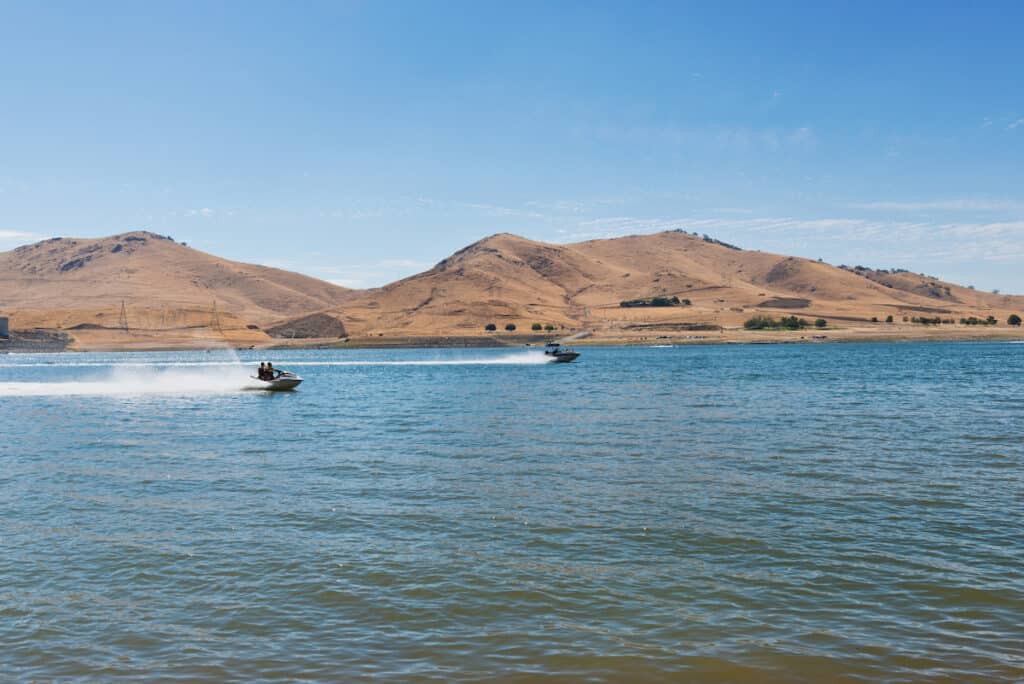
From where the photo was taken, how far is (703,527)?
1717 centimetres

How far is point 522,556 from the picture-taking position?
49.9 ft

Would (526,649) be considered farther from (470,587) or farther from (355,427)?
(355,427)

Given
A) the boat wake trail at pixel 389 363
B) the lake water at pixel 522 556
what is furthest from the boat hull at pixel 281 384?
the boat wake trail at pixel 389 363

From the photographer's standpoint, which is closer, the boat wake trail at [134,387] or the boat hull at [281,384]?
the boat hull at [281,384]

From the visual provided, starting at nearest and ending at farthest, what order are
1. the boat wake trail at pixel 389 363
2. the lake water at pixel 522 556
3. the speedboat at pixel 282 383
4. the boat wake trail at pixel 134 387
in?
the lake water at pixel 522 556, the speedboat at pixel 282 383, the boat wake trail at pixel 134 387, the boat wake trail at pixel 389 363

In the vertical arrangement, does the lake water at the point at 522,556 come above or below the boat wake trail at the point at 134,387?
below

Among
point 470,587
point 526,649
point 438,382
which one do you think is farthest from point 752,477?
point 438,382

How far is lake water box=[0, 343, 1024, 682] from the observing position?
35.3 feet

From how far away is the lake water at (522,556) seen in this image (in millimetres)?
10750

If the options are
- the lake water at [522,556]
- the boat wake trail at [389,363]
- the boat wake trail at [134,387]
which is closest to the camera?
the lake water at [522,556]

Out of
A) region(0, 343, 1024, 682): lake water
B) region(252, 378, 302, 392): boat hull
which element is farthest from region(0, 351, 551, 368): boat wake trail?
region(0, 343, 1024, 682): lake water

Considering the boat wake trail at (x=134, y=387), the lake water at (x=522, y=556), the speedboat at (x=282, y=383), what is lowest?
the lake water at (x=522, y=556)

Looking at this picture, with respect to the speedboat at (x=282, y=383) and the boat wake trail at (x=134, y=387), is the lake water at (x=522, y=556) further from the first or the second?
the boat wake trail at (x=134, y=387)

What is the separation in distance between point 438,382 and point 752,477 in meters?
55.2
